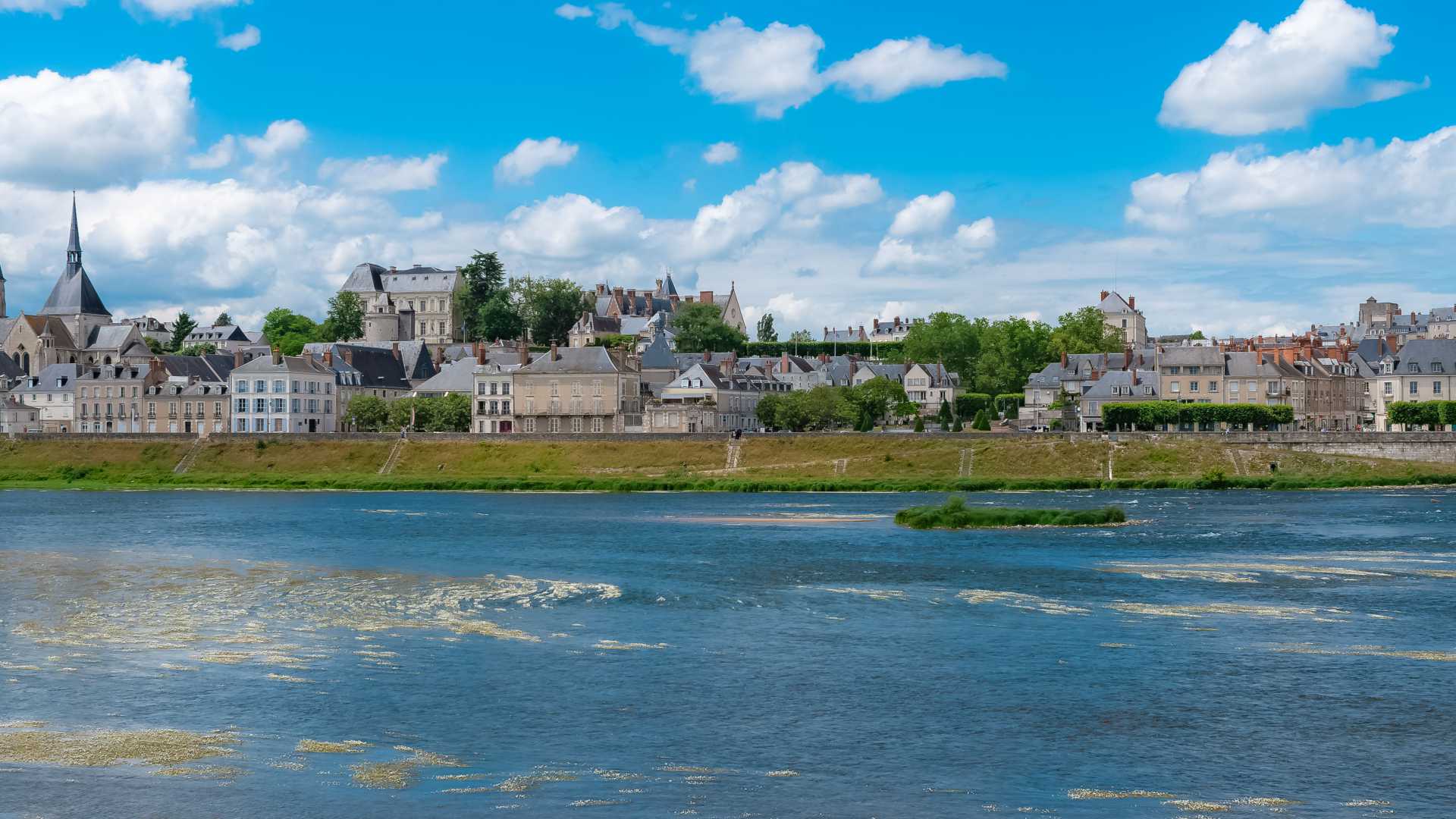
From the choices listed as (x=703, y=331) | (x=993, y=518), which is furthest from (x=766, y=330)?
(x=993, y=518)

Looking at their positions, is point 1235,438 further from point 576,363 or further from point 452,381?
point 452,381

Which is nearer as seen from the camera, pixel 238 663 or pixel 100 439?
pixel 238 663

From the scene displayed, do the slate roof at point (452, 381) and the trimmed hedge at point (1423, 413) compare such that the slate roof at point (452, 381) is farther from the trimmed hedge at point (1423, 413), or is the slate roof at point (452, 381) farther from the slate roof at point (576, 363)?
the trimmed hedge at point (1423, 413)

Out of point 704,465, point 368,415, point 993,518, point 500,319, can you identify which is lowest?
point 993,518

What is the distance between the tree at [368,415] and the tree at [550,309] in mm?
45415

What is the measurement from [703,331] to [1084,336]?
123 feet

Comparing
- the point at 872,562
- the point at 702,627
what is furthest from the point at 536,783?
the point at 872,562

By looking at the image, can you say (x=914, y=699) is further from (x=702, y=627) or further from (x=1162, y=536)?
(x=1162, y=536)

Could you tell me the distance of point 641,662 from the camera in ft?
91.4

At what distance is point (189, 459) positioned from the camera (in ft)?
338

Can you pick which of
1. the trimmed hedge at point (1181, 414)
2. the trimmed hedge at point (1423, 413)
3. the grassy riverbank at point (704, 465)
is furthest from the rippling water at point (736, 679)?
the trimmed hedge at point (1423, 413)

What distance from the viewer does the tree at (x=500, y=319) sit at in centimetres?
15950

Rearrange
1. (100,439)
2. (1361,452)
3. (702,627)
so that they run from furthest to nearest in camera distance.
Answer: (100,439) → (1361,452) → (702,627)

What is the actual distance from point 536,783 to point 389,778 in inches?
74.4
